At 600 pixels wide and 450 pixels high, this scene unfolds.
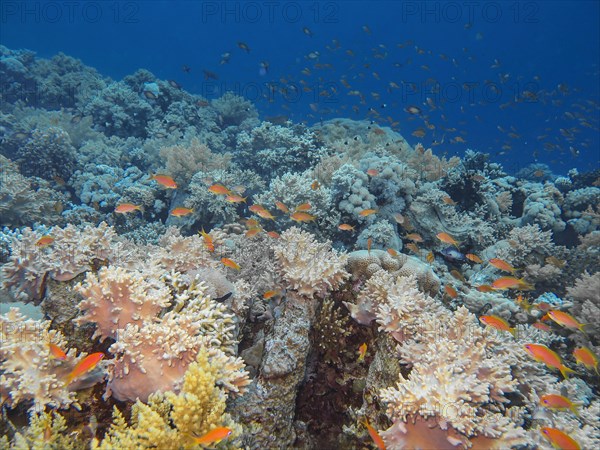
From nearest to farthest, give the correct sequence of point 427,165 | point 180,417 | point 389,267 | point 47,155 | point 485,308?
point 180,417, point 389,267, point 485,308, point 427,165, point 47,155

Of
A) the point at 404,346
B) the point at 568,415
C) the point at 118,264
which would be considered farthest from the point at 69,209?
the point at 568,415

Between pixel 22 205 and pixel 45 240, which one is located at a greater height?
pixel 22 205

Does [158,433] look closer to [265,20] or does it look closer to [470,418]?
[470,418]

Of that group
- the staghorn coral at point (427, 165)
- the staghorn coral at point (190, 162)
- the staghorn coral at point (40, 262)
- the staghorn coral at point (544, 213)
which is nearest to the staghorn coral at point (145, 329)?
the staghorn coral at point (40, 262)

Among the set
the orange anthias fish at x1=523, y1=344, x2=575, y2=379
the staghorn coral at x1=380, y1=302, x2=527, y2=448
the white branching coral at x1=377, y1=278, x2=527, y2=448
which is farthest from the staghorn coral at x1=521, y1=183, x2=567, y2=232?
the staghorn coral at x1=380, y1=302, x2=527, y2=448

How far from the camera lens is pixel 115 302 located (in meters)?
2.58

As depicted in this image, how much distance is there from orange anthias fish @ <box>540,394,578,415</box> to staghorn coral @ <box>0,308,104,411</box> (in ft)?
12.0

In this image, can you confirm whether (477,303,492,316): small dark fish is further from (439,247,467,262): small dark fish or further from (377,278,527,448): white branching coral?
(377,278,527,448): white branching coral

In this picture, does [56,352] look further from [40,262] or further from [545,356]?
[545,356]

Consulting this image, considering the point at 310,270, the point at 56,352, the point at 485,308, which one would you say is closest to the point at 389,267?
the point at 310,270

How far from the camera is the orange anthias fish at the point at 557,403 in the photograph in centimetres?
265

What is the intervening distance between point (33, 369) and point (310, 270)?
2415 mm

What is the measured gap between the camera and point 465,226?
7371mm

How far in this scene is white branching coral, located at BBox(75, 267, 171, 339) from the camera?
255 cm
